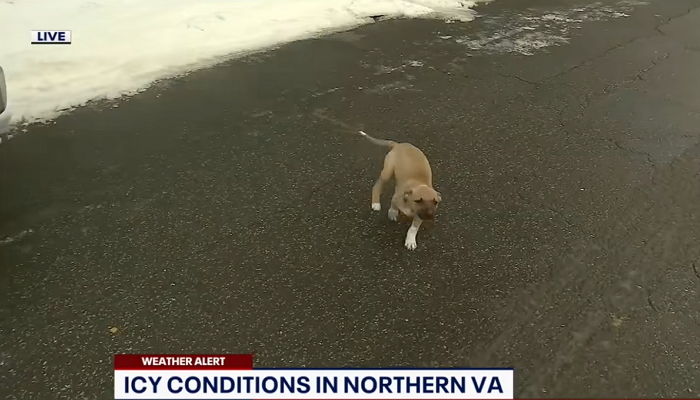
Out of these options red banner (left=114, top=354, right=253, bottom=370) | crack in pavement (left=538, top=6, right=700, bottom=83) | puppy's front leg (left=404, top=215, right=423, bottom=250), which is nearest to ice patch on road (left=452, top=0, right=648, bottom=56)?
crack in pavement (left=538, top=6, right=700, bottom=83)

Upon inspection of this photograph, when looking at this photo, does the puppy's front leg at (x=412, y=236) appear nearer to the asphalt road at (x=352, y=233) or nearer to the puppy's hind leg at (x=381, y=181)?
the asphalt road at (x=352, y=233)

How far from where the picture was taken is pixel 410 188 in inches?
120

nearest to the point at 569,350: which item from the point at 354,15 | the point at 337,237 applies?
the point at 337,237

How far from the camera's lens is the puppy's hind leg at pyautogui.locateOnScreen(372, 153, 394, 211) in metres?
3.38

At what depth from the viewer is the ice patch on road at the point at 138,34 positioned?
185 inches

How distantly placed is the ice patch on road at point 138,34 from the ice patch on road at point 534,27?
50cm

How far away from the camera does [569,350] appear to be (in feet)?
8.68

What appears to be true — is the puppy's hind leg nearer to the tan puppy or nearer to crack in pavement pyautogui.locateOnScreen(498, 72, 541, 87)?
the tan puppy

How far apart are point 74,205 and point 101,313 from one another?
913 millimetres

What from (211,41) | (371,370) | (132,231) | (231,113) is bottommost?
(371,370)

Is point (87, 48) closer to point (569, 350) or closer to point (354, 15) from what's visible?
point (354, 15)

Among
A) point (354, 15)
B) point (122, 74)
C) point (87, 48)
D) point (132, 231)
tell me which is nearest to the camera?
point (132, 231)

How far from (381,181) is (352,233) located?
347 millimetres

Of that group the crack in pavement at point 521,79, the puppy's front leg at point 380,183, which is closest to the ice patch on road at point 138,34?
the crack in pavement at point 521,79
